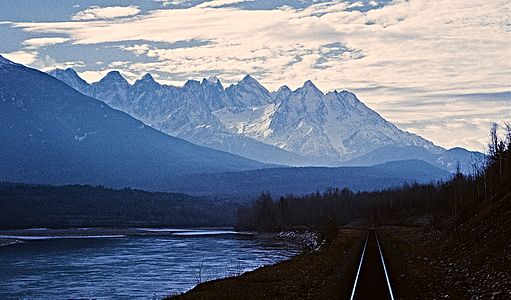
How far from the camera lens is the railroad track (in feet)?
106

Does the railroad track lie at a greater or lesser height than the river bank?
greater

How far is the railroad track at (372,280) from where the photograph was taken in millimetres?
32344

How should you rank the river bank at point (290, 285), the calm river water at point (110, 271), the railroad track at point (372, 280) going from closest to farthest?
1. the railroad track at point (372, 280)
2. the river bank at point (290, 285)
3. the calm river water at point (110, 271)

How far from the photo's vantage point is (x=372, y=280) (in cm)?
3806

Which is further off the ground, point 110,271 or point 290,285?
point 290,285

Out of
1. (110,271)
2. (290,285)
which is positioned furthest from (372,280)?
(110,271)

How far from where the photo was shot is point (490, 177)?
7781cm

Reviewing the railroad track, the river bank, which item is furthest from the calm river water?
the railroad track

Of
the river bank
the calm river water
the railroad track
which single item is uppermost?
the railroad track

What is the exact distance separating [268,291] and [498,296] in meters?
12.2

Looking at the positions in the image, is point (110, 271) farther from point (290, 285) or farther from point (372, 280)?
point (372, 280)

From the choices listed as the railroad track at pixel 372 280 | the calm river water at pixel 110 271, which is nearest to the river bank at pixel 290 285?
the railroad track at pixel 372 280

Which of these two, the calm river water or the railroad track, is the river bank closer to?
the railroad track

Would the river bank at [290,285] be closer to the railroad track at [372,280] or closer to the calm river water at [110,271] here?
the railroad track at [372,280]
